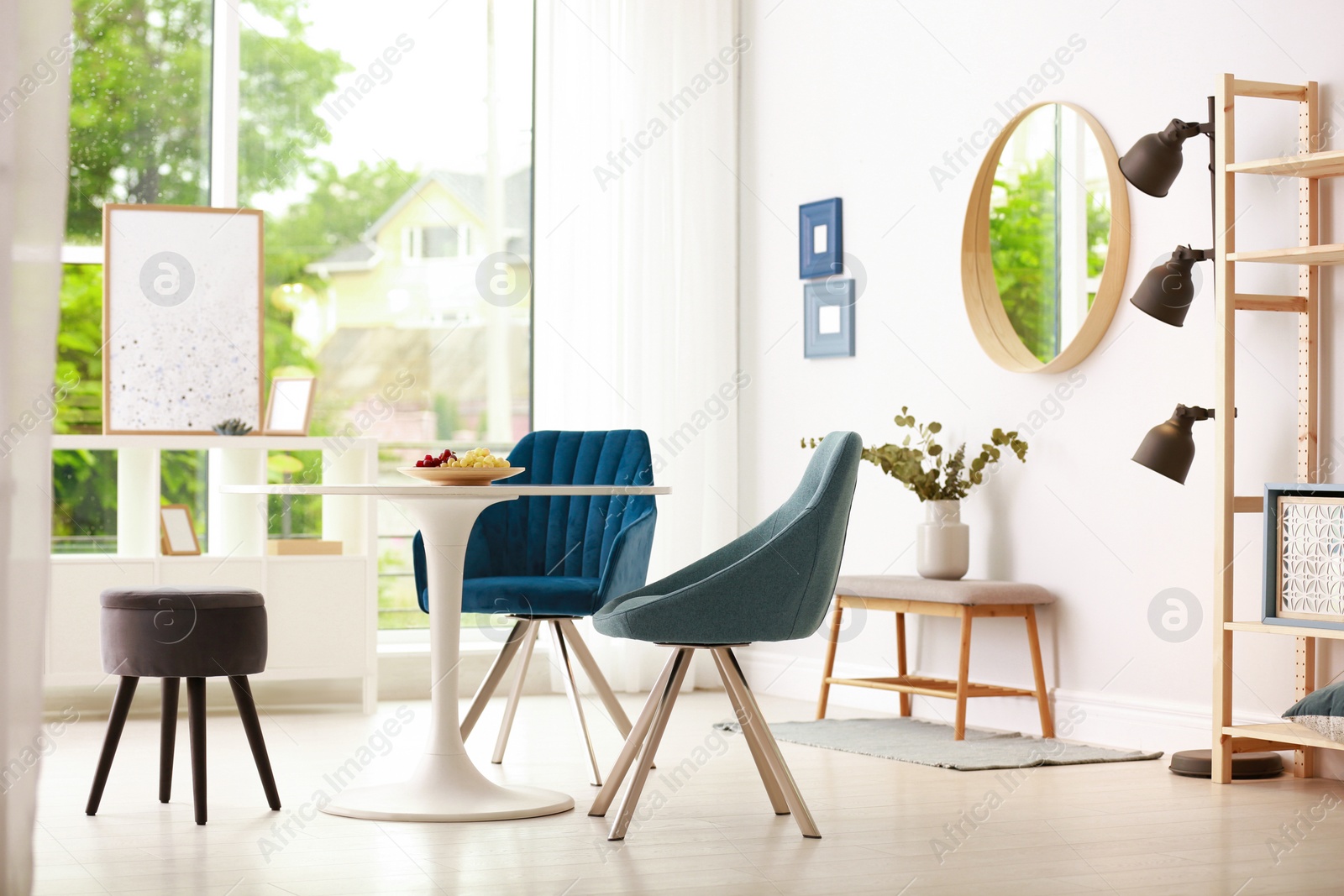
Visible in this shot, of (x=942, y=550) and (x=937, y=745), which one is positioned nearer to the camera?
(x=937, y=745)

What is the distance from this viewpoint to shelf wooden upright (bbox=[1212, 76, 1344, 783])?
370cm

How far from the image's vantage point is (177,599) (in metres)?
3.23

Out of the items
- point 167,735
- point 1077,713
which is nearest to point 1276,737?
point 1077,713

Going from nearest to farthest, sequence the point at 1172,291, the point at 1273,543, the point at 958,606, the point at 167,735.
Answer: the point at 167,735 → the point at 1273,543 → the point at 1172,291 → the point at 958,606

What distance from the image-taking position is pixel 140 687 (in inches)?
200

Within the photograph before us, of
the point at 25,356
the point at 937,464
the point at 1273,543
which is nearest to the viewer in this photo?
the point at 25,356

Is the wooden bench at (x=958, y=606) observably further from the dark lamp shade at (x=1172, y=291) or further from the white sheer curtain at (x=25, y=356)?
the white sheer curtain at (x=25, y=356)

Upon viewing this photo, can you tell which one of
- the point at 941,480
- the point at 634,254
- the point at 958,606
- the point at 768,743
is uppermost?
the point at 634,254

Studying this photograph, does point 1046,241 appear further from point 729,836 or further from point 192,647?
point 192,647

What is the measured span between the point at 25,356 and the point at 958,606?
2.72 meters

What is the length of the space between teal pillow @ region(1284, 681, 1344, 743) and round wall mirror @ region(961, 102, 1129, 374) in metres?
1.24

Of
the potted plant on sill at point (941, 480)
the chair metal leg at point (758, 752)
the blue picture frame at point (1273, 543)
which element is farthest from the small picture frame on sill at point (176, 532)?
the blue picture frame at point (1273, 543)

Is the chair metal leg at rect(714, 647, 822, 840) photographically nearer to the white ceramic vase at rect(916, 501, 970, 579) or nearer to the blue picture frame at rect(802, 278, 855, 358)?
the white ceramic vase at rect(916, 501, 970, 579)

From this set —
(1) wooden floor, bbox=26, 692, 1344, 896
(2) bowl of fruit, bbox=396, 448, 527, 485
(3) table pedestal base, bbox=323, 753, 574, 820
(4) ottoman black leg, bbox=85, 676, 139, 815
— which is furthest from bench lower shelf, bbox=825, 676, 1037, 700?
(4) ottoman black leg, bbox=85, 676, 139, 815
